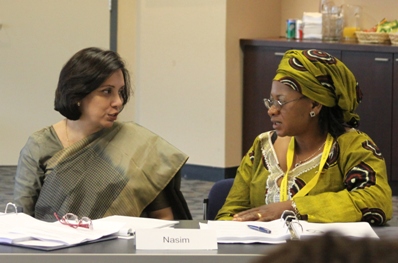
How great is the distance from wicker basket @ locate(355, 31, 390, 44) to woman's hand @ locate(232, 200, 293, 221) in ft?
12.4

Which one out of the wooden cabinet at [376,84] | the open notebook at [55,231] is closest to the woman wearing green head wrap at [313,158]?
the open notebook at [55,231]

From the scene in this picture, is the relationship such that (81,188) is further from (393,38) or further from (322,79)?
(393,38)

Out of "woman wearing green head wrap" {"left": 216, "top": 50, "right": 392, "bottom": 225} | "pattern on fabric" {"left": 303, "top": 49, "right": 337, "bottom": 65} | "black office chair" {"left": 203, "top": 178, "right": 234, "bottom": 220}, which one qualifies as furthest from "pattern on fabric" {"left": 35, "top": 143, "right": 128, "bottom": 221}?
"pattern on fabric" {"left": 303, "top": 49, "right": 337, "bottom": 65}

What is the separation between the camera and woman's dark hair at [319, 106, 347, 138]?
274 cm

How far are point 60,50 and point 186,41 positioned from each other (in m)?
1.17

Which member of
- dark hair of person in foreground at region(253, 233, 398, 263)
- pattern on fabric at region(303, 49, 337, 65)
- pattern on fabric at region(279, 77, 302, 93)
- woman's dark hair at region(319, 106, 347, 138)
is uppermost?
pattern on fabric at region(303, 49, 337, 65)

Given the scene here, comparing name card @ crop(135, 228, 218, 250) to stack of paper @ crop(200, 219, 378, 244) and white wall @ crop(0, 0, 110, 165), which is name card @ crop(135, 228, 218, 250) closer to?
stack of paper @ crop(200, 219, 378, 244)

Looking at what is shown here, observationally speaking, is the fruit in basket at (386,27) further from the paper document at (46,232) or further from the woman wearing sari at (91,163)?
the paper document at (46,232)

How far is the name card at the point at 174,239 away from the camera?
2.05 meters

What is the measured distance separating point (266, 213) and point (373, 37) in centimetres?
383

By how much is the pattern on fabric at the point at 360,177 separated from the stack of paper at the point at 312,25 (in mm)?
3991

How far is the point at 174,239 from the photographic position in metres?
2.06

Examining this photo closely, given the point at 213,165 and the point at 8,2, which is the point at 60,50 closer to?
the point at 8,2

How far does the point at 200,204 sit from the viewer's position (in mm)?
5750
